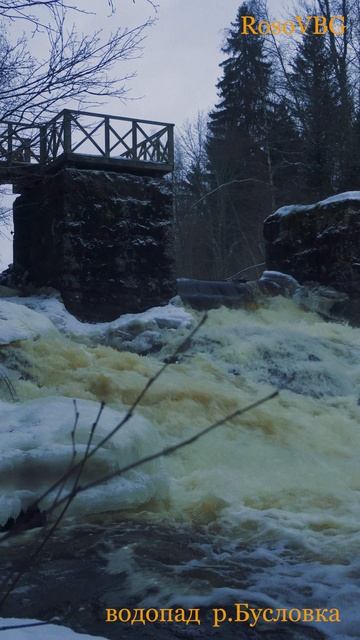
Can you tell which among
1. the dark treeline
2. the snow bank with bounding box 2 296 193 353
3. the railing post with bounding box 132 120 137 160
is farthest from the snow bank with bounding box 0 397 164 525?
the dark treeline

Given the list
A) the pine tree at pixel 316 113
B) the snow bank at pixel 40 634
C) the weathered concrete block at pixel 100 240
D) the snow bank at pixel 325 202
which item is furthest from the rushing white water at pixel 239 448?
the pine tree at pixel 316 113

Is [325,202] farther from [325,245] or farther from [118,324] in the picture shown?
[118,324]

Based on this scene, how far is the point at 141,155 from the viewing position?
1330 centimetres

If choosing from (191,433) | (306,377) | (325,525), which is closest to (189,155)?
(306,377)

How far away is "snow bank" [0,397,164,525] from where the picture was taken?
498 cm

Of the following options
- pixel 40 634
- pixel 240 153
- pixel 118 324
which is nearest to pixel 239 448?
pixel 40 634

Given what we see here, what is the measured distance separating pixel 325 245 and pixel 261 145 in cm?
1418

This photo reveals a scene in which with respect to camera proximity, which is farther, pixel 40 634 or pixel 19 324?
pixel 19 324

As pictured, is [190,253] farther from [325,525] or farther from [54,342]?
[325,525]

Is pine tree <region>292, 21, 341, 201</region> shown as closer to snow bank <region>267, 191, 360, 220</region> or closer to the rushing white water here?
snow bank <region>267, 191, 360, 220</region>

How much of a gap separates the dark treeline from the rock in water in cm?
660

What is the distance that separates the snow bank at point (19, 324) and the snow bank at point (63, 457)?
2.87 metres

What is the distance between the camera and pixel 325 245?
14.8m

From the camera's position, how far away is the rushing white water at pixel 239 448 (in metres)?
4.14
